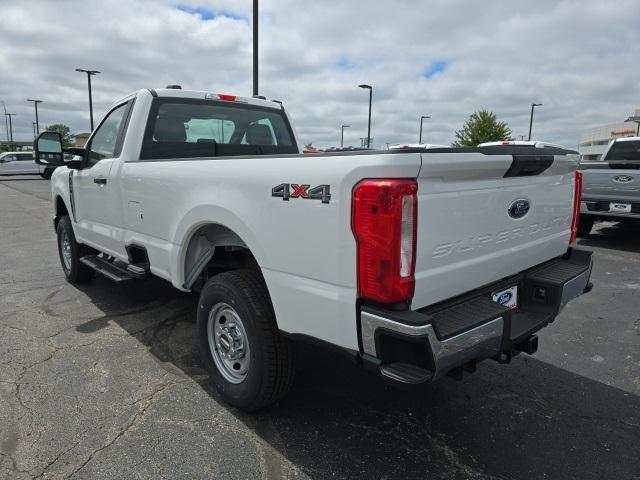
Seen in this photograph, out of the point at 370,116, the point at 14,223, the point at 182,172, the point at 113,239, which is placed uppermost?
the point at 370,116

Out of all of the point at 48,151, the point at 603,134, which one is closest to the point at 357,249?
the point at 48,151

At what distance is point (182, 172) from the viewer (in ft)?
10.3

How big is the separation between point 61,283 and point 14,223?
6756mm

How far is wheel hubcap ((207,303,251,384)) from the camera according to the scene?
298cm

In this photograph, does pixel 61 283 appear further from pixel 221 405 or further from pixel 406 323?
pixel 406 323

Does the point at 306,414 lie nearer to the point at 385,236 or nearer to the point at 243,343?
the point at 243,343

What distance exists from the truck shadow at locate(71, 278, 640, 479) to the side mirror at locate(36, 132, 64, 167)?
9.00 ft

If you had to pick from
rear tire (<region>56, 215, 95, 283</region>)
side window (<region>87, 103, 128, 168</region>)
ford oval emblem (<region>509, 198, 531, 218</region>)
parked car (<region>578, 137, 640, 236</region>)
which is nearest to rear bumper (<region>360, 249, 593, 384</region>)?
ford oval emblem (<region>509, 198, 531, 218</region>)

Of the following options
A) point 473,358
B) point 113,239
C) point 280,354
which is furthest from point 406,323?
point 113,239

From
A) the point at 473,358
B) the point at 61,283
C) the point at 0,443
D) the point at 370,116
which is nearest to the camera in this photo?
the point at 473,358

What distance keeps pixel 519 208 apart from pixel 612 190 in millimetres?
6526

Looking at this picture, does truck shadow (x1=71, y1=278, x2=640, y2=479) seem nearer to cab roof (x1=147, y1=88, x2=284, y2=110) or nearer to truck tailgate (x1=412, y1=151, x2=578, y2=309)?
truck tailgate (x1=412, y1=151, x2=578, y2=309)

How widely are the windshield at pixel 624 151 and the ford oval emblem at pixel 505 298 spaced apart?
29.4 feet

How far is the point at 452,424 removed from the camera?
2914 millimetres
